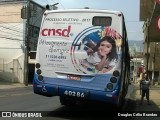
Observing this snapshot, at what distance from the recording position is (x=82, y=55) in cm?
1300

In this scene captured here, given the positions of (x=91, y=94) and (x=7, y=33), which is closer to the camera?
(x=91, y=94)

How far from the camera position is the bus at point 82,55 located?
12.7 m

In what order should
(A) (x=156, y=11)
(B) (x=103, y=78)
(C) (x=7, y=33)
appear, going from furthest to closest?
(C) (x=7, y=33) → (A) (x=156, y=11) → (B) (x=103, y=78)

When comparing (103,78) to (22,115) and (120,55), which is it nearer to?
(120,55)

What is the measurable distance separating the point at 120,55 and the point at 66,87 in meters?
1.92

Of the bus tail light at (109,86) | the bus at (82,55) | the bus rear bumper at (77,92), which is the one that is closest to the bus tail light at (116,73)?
the bus at (82,55)

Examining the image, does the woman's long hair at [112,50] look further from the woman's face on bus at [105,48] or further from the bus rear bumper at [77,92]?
the bus rear bumper at [77,92]

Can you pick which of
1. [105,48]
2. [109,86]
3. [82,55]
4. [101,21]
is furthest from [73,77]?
[101,21]

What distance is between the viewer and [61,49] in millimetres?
13227

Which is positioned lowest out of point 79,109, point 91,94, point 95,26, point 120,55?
point 79,109

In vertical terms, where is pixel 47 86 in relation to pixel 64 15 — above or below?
below

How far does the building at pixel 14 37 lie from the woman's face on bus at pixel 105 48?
44.5 meters

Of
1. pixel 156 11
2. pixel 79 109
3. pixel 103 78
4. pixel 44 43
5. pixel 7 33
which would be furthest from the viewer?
pixel 7 33

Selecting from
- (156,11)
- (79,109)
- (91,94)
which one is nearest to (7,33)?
(156,11)
